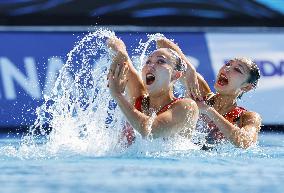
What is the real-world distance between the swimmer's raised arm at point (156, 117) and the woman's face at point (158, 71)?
17 cm

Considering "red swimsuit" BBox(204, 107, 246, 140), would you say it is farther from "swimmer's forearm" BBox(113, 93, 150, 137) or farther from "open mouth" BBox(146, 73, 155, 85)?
"swimmer's forearm" BBox(113, 93, 150, 137)

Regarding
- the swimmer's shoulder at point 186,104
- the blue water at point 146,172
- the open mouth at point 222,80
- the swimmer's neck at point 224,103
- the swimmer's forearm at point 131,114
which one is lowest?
the blue water at point 146,172

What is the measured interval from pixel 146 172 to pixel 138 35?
172 inches

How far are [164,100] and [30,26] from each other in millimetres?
3753

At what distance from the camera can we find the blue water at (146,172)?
141 inches

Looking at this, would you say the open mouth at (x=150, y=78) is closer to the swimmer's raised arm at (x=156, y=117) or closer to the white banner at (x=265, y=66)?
the swimmer's raised arm at (x=156, y=117)

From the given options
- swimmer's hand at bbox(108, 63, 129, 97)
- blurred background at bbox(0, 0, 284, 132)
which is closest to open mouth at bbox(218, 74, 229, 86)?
swimmer's hand at bbox(108, 63, 129, 97)

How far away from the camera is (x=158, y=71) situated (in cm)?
467

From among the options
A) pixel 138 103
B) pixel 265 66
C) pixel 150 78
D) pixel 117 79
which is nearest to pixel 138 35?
pixel 265 66

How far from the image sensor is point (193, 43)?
27.4 feet

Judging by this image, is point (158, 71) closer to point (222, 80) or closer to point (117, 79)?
point (117, 79)

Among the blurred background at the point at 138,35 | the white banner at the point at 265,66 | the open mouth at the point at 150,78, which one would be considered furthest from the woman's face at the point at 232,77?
the white banner at the point at 265,66

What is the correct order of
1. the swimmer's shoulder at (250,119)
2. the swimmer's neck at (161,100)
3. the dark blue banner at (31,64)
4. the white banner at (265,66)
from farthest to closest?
the white banner at (265,66), the dark blue banner at (31,64), the swimmer's shoulder at (250,119), the swimmer's neck at (161,100)

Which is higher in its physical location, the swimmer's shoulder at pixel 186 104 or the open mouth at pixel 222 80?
the open mouth at pixel 222 80
